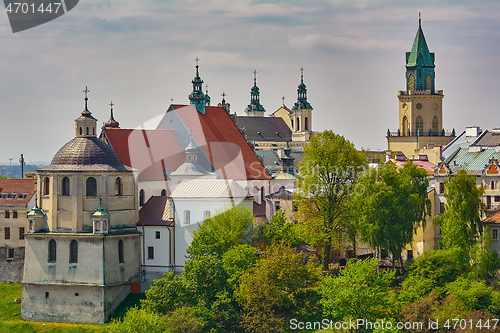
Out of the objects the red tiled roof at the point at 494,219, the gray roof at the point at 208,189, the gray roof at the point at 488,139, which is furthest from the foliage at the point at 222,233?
the gray roof at the point at 488,139

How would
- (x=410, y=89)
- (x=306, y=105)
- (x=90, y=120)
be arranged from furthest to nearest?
(x=306, y=105) < (x=410, y=89) < (x=90, y=120)

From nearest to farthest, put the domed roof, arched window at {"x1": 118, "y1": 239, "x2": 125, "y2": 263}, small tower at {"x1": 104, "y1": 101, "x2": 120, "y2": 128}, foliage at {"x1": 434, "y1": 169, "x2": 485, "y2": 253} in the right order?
foliage at {"x1": 434, "y1": 169, "x2": 485, "y2": 253} < the domed roof < arched window at {"x1": 118, "y1": 239, "x2": 125, "y2": 263} < small tower at {"x1": 104, "y1": 101, "x2": 120, "y2": 128}

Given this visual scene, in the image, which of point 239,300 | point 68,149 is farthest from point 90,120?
point 239,300

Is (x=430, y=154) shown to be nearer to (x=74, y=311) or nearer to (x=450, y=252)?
(x=450, y=252)

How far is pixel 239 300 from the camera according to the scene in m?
64.4

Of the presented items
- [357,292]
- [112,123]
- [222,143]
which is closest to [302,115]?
[112,123]

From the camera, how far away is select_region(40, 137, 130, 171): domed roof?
71.1m

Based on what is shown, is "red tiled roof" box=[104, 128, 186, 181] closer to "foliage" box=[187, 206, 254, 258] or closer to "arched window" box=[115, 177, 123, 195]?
"arched window" box=[115, 177, 123, 195]

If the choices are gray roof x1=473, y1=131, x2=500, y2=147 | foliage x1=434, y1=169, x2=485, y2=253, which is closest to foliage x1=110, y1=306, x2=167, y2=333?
foliage x1=434, y1=169, x2=485, y2=253

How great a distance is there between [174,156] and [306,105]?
283 ft

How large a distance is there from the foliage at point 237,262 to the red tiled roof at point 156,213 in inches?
288

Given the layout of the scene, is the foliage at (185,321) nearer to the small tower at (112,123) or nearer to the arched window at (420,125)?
the small tower at (112,123)

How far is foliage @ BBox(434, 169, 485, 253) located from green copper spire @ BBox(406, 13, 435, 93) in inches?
2433

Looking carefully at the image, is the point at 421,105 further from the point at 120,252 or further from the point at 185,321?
the point at 185,321
